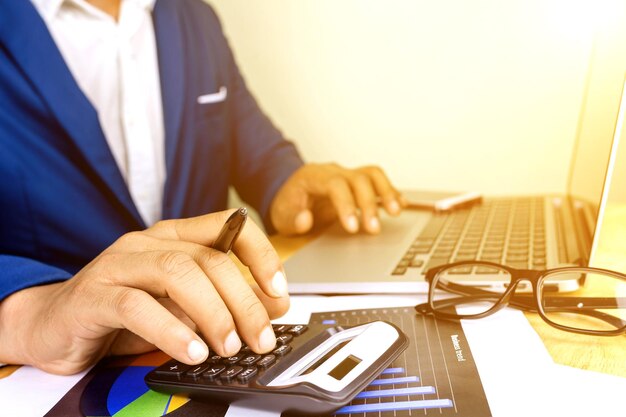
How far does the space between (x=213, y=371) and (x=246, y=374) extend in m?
0.03

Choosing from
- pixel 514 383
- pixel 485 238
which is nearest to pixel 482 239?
pixel 485 238

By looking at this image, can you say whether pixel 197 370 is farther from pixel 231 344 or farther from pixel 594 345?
pixel 594 345

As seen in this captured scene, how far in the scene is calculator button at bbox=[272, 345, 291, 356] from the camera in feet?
1.29

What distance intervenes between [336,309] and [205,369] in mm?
179

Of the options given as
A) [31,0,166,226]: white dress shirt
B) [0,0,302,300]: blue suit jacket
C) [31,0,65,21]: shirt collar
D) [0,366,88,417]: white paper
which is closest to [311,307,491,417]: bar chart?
[0,366,88,417]: white paper

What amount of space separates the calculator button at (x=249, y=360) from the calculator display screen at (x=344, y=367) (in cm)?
6

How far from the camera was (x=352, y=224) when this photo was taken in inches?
31.0

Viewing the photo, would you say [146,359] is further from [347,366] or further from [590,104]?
[590,104]

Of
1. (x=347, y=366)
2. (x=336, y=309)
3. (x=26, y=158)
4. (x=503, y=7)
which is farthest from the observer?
(x=503, y=7)

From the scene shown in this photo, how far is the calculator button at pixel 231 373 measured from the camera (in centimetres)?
36

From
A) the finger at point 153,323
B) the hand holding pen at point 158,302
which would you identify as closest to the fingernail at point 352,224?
the hand holding pen at point 158,302

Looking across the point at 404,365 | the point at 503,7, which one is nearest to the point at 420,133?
the point at 503,7

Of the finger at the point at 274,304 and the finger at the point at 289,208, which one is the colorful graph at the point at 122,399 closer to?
the finger at the point at 274,304

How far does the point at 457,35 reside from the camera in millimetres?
1221
